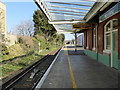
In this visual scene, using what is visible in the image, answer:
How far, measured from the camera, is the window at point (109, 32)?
7.82 meters

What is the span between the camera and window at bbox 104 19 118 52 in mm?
7818

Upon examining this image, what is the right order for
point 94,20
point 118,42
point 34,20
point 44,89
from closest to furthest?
point 44,89 < point 118,42 < point 94,20 < point 34,20

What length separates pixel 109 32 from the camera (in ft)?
28.0

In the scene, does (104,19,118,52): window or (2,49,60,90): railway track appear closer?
(2,49,60,90): railway track

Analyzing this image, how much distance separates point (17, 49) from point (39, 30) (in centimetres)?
1769

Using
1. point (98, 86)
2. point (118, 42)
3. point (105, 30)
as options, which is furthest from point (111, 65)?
point (98, 86)

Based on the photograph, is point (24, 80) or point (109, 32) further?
point (109, 32)

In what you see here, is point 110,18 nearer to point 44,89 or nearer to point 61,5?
point 61,5

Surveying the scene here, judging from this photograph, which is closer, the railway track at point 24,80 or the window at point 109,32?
the railway track at point 24,80

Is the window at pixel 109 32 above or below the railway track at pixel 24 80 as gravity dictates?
above

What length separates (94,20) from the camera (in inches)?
446

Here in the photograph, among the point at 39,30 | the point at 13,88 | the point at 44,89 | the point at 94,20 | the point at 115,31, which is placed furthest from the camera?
the point at 39,30

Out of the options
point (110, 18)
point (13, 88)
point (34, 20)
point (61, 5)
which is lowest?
point (13, 88)

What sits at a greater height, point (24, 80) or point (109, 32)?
point (109, 32)
